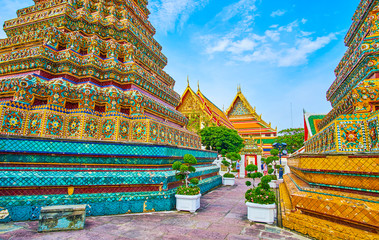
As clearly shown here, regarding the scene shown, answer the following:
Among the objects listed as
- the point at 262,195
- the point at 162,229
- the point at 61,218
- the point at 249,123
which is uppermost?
the point at 249,123

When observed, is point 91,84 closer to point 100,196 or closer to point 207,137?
point 100,196

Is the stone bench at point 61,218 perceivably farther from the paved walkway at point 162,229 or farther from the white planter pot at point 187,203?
the white planter pot at point 187,203

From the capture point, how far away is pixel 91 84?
6844 mm

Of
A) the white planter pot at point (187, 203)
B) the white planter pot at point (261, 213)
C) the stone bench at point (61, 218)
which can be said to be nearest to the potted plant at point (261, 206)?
the white planter pot at point (261, 213)

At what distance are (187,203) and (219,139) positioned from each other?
18.2 metres

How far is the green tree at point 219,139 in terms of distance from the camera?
77.9 ft

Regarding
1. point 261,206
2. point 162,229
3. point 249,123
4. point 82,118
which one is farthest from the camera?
point 249,123

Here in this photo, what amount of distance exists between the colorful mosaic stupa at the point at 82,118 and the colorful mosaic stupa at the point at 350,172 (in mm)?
3226

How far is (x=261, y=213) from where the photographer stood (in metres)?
4.92

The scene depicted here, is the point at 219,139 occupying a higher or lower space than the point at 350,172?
higher

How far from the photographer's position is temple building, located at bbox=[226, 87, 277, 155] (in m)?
36.5

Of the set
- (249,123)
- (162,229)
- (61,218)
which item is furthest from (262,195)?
(249,123)

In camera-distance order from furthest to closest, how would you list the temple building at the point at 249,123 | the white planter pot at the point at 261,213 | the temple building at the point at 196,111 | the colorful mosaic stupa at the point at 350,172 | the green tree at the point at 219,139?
the temple building at the point at 249,123
the temple building at the point at 196,111
the green tree at the point at 219,139
the white planter pot at the point at 261,213
the colorful mosaic stupa at the point at 350,172

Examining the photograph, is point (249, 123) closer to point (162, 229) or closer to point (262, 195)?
point (262, 195)
